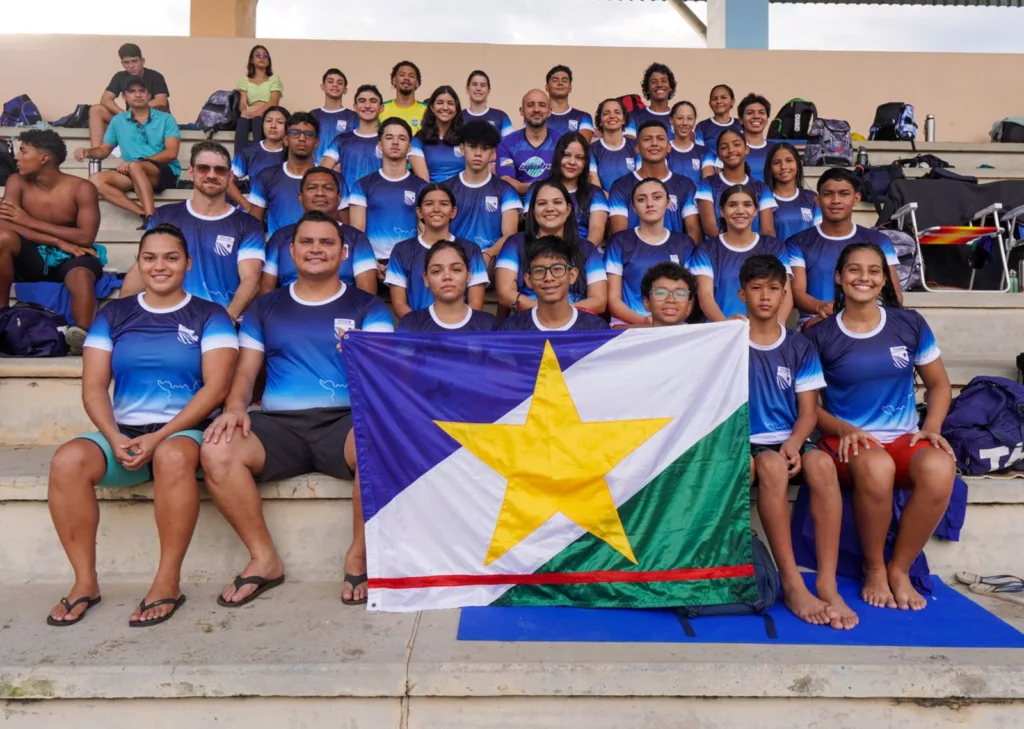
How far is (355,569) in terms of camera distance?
292 centimetres

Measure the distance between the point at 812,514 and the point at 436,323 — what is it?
1.79 metres

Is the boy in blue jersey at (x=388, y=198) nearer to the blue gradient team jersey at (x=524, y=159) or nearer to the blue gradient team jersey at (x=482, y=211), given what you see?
the blue gradient team jersey at (x=482, y=211)

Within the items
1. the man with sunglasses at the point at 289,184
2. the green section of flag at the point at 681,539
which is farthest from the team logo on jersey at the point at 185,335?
the man with sunglasses at the point at 289,184

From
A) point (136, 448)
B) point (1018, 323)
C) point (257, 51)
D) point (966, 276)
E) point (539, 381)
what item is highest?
point (257, 51)

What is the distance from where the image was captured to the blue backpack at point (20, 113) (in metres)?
8.50

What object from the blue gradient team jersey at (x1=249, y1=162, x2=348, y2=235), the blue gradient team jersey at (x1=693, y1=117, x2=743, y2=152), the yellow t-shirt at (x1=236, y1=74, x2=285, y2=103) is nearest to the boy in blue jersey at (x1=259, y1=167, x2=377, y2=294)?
the blue gradient team jersey at (x1=249, y1=162, x2=348, y2=235)

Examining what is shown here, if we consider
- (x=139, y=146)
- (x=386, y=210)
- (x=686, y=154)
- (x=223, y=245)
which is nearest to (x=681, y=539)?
(x=223, y=245)

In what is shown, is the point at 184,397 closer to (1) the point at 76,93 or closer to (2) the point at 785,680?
(2) the point at 785,680

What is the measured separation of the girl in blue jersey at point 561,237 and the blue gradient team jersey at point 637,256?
95 mm

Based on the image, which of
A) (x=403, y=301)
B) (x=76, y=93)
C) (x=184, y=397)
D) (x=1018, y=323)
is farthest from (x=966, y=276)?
(x=76, y=93)

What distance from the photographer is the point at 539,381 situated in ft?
9.53

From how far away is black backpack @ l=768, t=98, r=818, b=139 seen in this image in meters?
7.34

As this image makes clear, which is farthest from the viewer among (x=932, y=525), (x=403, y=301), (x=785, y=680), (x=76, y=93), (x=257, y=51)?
(x=76, y=93)

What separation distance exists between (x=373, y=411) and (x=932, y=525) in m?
2.13
